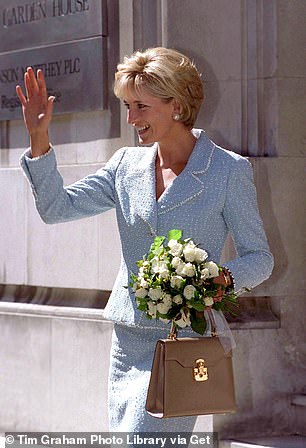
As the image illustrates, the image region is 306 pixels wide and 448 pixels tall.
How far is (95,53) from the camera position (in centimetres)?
774

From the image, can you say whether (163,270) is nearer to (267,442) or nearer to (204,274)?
(204,274)

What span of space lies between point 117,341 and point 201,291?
0.58m

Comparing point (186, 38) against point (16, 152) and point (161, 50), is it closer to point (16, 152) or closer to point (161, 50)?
point (16, 152)

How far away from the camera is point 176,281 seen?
419 centimetres

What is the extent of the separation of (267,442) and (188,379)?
8.96 ft

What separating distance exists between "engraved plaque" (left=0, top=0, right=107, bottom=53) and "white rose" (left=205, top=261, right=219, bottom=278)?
Answer: 3.72 m

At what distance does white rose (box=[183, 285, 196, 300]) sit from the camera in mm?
4168

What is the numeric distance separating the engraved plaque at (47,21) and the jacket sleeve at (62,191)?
9.82 feet

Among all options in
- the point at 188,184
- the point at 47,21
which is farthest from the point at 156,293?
the point at 47,21

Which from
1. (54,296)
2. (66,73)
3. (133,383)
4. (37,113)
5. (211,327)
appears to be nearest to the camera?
(211,327)

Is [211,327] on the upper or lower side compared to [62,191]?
lower

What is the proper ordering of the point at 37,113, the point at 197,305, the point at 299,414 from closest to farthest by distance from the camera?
the point at 197,305
the point at 37,113
the point at 299,414

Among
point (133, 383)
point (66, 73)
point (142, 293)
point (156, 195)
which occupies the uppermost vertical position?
point (66, 73)

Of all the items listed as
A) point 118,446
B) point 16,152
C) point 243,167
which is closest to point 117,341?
point 118,446
